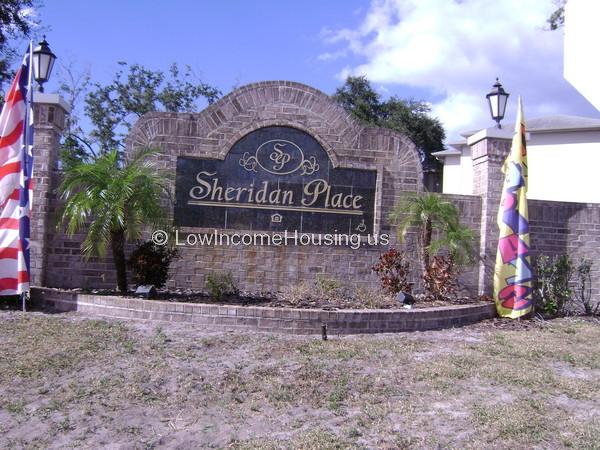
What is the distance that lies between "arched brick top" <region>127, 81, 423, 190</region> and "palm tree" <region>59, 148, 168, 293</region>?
48.9 inches

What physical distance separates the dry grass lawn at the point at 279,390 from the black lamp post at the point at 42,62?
410cm

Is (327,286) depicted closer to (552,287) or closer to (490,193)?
(490,193)

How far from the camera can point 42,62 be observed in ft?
30.9

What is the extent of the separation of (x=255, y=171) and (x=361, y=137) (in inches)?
79.8

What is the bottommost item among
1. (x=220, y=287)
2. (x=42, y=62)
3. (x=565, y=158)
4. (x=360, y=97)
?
(x=220, y=287)

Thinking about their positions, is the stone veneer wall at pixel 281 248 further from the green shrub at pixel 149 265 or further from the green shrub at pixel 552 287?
the green shrub at pixel 149 265

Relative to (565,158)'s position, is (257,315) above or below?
below

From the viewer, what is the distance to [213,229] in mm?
10086

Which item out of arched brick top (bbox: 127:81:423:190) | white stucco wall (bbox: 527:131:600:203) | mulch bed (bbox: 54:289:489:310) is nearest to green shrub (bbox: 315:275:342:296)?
mulch bed (bbox: 54:289:489:310)

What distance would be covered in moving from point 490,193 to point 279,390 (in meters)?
6.75

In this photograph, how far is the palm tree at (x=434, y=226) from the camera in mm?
9719

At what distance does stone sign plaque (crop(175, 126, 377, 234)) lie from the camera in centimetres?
1008

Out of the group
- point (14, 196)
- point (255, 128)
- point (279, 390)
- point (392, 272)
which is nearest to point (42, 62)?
point (14, 196)

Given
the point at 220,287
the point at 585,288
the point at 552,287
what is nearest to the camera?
the point at 220,287
